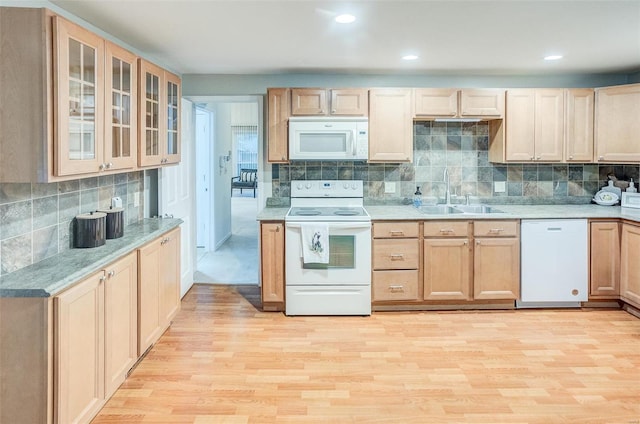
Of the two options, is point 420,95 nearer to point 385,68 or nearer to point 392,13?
point 385,68

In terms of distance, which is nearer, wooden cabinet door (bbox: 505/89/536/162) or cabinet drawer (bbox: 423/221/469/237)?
cabinet drawer (bbox: 423/221/469/237)

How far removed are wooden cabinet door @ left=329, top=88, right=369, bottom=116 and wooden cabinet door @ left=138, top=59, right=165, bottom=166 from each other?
4.99 feet

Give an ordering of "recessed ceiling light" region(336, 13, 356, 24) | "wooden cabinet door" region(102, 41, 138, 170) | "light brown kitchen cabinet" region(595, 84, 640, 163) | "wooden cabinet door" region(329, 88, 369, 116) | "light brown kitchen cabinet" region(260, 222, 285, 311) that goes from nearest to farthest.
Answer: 1. "wooden cabinet door" region(102, 41, 138, 170)
2. "recessed ceiling light" region(336, 13, 356, 24)
3. "light brown kitchen cabinet" region(260, 222, 285, 311)
4. "light brown kitchen cabinet" region(595, 84, 640, 163)
5. "wooden cabinet door" region(329, 88, 369, 116)

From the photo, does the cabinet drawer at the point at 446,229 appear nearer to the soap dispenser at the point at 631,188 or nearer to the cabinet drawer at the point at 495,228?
the cabinet drawer at the point at 495,228

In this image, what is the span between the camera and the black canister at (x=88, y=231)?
2668 mm

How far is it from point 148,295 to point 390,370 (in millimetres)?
1607

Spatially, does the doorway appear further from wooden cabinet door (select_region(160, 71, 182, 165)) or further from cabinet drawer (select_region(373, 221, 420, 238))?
cabinet drawer (select_region(373, 221, 420, 238))

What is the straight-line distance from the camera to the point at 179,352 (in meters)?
3.26

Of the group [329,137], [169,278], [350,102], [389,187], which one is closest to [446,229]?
[389,187]

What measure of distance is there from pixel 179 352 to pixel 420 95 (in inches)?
117

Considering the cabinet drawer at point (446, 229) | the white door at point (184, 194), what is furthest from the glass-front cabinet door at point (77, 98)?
the cabinet drawer at point (446, 229)

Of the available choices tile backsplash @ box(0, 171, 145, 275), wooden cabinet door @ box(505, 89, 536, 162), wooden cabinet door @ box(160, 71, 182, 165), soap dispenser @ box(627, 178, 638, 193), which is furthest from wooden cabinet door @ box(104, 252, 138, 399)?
soap dispenser @ box(627, 178, 638, 193)

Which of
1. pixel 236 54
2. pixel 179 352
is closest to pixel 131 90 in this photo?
pixel 236 54

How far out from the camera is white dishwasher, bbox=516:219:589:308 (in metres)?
4.11
